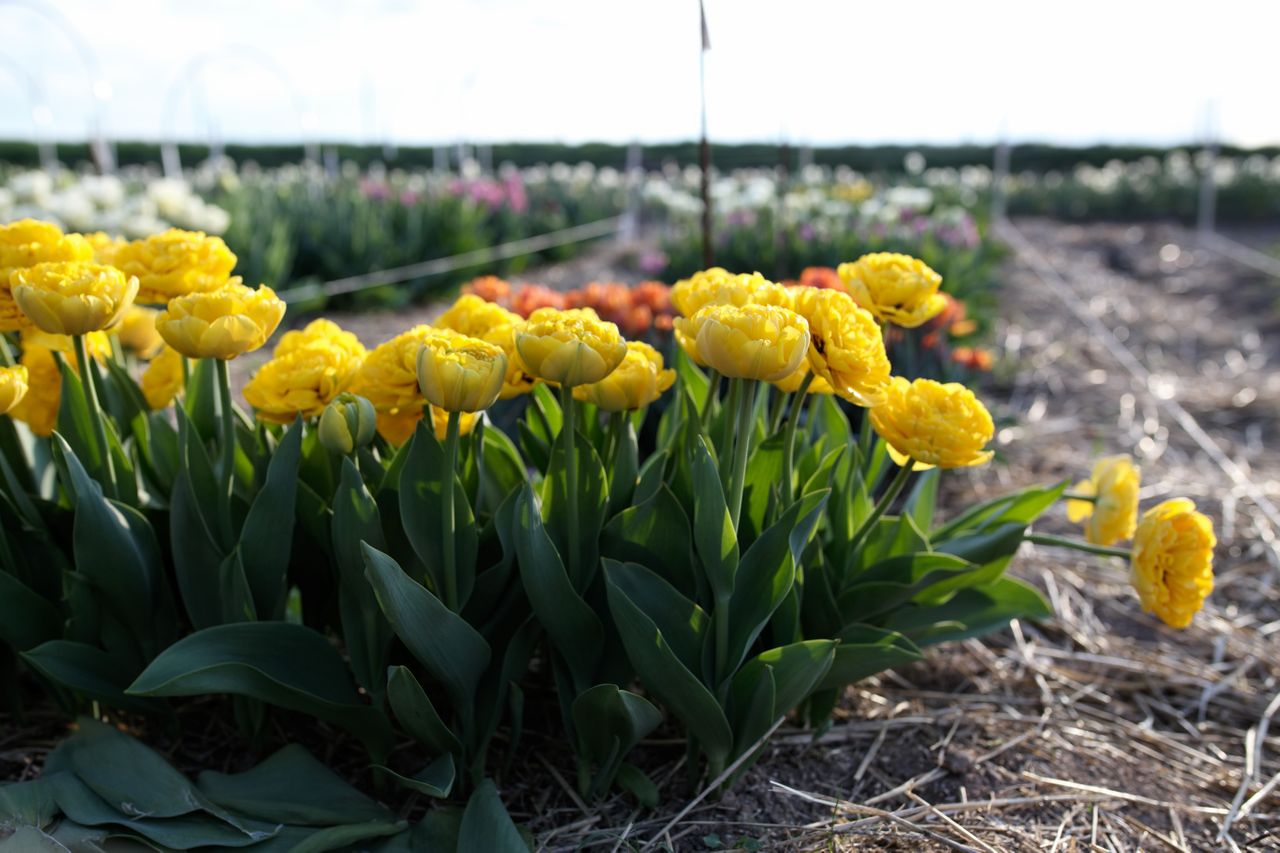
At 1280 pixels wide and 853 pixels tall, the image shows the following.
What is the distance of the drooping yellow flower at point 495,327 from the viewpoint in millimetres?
1286

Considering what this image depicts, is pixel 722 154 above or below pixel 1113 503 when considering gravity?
above

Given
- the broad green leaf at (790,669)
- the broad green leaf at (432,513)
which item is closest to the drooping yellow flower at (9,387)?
the broad green leaf at (432,513)

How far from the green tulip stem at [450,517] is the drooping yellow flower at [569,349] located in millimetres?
118

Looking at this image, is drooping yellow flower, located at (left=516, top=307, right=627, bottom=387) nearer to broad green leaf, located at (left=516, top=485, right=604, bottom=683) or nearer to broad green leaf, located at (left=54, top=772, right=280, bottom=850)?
broad green leaf, located at (left=516, top=485, right=604, bottom=683)

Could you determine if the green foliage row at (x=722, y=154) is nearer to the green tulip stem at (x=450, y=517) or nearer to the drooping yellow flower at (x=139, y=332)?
the drooping yellow flower at (x=139, y=332)

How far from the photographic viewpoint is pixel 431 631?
4.07 ft

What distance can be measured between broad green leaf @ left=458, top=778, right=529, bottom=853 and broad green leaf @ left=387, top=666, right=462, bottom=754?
0.09 metres

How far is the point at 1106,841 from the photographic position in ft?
4.97

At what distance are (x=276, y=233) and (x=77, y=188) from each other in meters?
1.47

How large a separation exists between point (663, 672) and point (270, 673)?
517 mm

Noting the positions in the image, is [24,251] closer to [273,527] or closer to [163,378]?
[163,378]

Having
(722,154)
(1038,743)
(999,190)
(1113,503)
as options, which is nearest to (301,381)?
(1113,503)

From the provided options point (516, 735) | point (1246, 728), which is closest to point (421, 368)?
point (516, 735)

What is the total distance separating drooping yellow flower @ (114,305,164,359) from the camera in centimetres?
182
